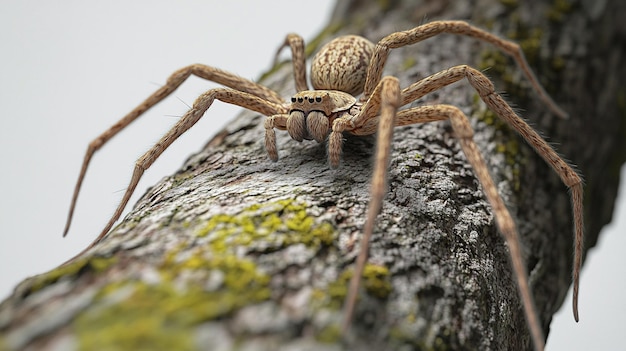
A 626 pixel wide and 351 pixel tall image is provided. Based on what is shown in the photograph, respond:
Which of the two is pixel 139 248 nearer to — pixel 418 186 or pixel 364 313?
pixel 364 313

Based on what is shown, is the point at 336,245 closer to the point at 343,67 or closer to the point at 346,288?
the point at 346,288

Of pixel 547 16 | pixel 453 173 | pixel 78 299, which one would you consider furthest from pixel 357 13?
pixel 78 299

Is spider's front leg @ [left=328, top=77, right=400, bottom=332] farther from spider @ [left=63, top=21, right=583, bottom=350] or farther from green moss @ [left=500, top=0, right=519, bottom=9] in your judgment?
green moss @ [left=500, top=0, right=519, bottom=9]

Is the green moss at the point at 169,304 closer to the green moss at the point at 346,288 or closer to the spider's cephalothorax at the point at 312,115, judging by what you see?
the green moss at the point at 346,288

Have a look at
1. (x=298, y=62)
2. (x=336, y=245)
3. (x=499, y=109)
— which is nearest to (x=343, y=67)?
(x=298, y=62)

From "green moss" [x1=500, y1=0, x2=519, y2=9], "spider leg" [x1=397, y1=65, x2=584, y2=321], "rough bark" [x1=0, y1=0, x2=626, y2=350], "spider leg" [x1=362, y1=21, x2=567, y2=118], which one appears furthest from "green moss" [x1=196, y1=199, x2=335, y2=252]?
"green moss" [x1=500, y1=0, x2=519, y2=9]

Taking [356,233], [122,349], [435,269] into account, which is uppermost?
[122,349]
